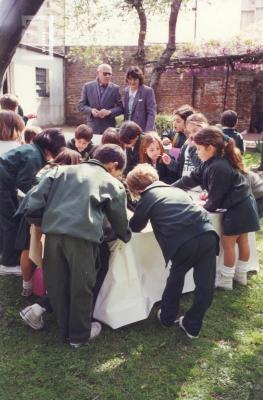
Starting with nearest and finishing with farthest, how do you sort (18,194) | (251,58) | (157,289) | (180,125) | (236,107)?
1. (157,289)
2. (18,194)
3. (180,125)
4. (251,58)
5. (236,107)

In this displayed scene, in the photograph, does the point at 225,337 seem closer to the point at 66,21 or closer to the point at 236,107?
the point at 66,21

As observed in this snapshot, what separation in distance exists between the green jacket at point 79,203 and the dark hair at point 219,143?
1035 mm

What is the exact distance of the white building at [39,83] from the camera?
16.4 m

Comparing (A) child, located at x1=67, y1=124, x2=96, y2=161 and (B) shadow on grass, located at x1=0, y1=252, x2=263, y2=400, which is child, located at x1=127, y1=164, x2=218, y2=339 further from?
(A) child, located at x1=67, y1=124, x2=96, y2=161

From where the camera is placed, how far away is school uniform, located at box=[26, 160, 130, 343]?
2.63m

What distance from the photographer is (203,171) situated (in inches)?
145

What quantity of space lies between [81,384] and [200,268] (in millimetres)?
1058

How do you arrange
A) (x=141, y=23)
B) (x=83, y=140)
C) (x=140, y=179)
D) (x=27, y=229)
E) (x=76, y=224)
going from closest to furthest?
(x=76, y=224) → (x=140, y=179) → (x=27, y=229) → (x=83, y=140) → (x=141, y=23)

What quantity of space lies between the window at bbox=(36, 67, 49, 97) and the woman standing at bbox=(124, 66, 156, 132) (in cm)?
1393

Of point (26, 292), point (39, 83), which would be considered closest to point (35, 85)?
point (39, 83)

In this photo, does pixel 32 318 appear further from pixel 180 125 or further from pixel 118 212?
pixel 180 125

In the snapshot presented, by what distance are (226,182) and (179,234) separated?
0.88 m

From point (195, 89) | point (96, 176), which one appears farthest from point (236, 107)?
point (96, 176)

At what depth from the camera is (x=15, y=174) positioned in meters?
3.56
